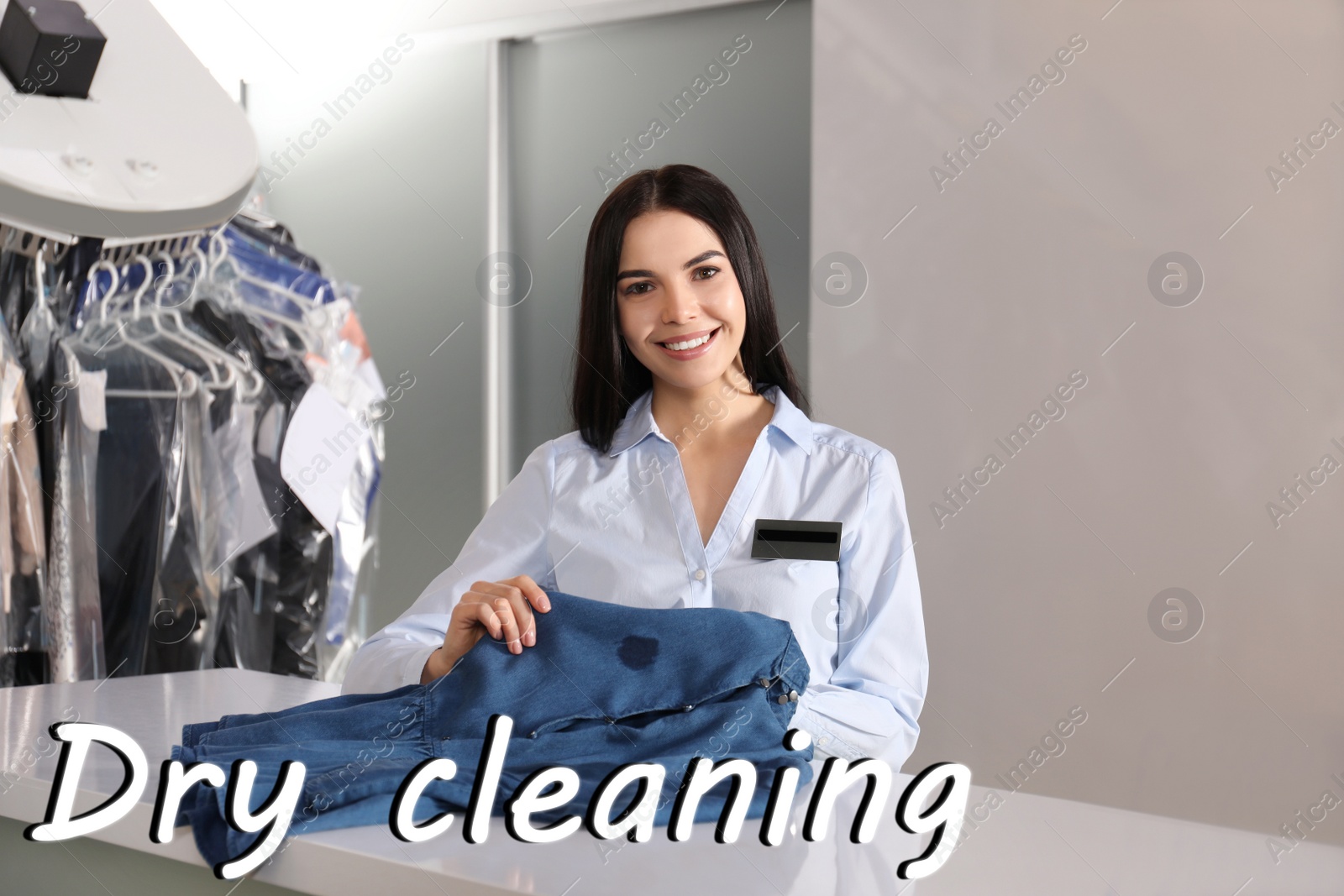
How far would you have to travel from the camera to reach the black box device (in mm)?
886

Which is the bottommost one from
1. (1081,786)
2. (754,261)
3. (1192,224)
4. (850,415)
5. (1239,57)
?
(1081,786)

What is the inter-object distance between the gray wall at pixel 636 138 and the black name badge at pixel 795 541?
→ 1325mm

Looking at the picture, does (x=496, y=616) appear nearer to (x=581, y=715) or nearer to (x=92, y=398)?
(x=581, y=715)

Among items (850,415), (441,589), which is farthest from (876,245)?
(441,589)

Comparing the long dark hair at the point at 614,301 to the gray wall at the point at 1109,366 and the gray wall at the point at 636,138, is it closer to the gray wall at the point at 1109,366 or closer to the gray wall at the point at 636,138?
the gray wall at the point at 1109,366

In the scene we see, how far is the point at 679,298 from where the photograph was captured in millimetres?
1436

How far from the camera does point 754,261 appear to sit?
1.52 meters

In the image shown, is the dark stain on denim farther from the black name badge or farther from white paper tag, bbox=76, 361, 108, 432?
white paper tag, bbox=76, 361, 108, 432

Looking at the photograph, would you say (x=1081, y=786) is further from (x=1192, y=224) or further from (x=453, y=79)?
(x=453, y=79)

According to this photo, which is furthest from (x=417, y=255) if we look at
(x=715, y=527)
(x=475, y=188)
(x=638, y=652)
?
(x=638, y=652)

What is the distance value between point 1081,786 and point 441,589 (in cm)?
139

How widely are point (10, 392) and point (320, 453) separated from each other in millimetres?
562

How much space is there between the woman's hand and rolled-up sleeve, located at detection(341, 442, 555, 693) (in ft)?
0.37

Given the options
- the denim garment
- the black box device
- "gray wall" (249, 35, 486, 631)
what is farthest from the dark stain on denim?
"gray wall" (249, 35, 486, 631)
